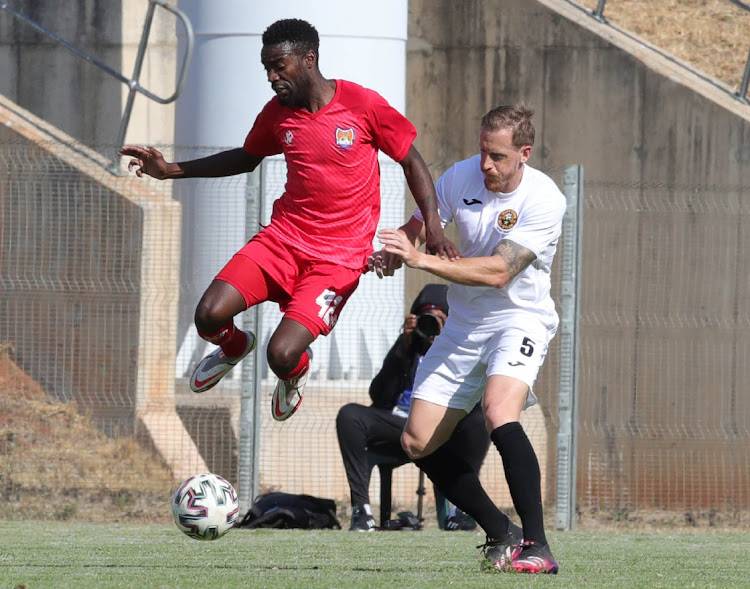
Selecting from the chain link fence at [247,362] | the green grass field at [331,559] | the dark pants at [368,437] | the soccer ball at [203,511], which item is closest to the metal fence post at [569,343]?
the chain link fence at [247,362]

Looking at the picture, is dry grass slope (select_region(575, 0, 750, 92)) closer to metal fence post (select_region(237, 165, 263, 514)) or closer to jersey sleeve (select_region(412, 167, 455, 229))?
metal fence post (select_region(237, 165, 263, 514))

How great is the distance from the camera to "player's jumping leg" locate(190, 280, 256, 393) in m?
6.71

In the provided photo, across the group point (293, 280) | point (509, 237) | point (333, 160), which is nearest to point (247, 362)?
point (293, 280)

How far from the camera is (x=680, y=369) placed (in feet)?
34.8

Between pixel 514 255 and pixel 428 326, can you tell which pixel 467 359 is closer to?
pixel 514 255

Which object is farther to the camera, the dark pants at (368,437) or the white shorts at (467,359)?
the dark pants at (368,437)

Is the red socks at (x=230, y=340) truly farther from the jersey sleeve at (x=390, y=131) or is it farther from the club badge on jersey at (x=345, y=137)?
the jersey sleeve at (x=390, y=131)

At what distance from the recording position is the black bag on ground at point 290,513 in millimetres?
9234

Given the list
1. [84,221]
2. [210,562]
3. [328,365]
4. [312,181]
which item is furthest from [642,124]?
[210,562]

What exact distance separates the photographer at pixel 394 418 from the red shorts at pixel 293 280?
8.05 feet

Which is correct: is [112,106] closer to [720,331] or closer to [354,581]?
[720,331]

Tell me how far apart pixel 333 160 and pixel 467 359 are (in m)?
1.25

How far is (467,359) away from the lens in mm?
6359

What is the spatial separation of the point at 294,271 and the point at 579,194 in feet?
11.9
